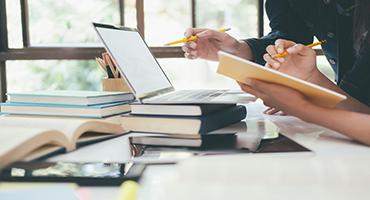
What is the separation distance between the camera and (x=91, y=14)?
265 cm

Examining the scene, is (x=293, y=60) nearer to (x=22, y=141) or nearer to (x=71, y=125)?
(x=71, y=125)

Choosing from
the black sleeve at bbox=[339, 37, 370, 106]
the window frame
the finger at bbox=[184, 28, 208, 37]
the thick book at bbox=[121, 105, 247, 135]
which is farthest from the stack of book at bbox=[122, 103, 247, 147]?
the window frame

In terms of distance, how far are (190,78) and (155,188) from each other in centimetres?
224

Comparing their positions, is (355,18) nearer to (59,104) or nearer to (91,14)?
(59,104)

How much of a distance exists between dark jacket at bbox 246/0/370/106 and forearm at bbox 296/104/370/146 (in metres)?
0.23

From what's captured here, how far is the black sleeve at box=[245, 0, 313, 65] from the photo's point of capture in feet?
4.95

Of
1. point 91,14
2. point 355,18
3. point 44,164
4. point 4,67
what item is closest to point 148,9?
point 91,14

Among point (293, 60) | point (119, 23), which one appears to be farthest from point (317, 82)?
point (119, 23)

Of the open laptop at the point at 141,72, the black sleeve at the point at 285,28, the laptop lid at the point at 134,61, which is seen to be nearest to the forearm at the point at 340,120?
the open laptop at the point at 141,72

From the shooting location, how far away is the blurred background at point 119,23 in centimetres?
257

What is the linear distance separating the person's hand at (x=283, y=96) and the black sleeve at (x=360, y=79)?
0.26 meters

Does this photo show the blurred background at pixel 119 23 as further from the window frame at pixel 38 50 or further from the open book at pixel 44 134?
the open book at pixel 44 134

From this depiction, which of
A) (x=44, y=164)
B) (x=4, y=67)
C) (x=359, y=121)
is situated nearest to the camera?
(x=44, y=164)

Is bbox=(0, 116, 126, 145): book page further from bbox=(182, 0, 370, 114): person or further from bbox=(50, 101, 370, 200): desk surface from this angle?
bbox=(182, 0, 370, 114): person
